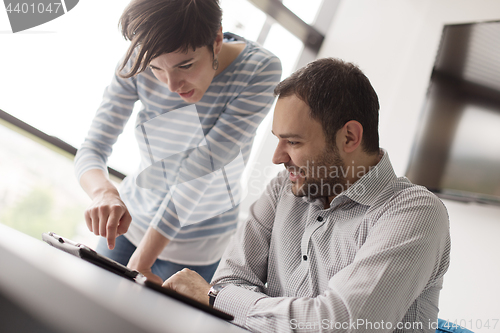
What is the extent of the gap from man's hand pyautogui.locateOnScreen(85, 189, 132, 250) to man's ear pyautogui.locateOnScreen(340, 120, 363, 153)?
636 millimetres

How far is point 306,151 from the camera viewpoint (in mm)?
1110

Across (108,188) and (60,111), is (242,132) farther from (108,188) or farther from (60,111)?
(60,111)

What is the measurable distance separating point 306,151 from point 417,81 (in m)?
1.72

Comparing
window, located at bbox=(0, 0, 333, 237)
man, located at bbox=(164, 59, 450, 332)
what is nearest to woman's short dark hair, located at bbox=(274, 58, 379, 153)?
man, located at bbox=(164, 59, 450, 332)

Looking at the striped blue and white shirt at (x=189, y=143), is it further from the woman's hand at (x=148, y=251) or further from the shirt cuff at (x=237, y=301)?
the shirt cuff at (x=237, y=301)

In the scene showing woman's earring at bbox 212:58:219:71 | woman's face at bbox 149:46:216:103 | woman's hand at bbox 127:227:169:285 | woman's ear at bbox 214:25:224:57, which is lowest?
woman's hand at bbox 127:227:169:285

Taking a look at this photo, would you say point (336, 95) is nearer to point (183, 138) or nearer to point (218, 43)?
point (218, 43)

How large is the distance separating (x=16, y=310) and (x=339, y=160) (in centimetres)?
102

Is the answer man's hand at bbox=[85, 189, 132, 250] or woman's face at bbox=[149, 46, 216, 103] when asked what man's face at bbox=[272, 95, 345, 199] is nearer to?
woman's face at bbox=[149, 46, 216, 103]

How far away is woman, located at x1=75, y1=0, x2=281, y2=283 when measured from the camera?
1099mm

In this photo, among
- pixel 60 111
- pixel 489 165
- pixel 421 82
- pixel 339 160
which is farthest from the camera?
pixel 421 82

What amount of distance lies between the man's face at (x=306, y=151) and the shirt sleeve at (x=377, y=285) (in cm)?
21

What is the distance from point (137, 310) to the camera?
174 mm

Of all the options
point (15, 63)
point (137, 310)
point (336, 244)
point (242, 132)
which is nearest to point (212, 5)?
point (242, 132)
